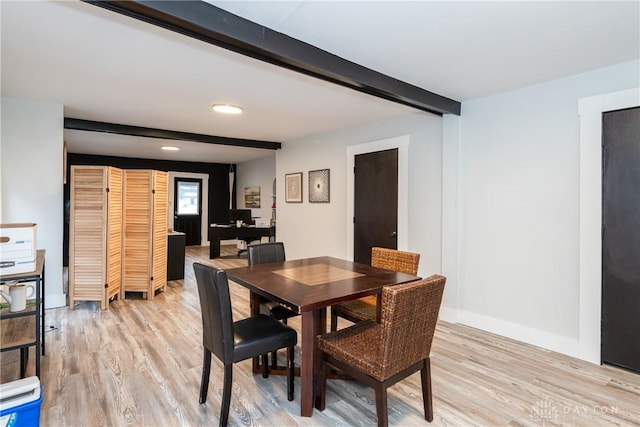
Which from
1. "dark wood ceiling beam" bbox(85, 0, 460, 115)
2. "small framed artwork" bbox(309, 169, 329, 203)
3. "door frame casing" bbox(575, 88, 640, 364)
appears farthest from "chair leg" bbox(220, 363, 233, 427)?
"small framed artwork" bbox(309, 169, 329, 203)

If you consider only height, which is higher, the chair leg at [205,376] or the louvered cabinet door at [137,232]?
the louvered cabinet door at [137,232]

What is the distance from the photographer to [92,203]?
3973mm

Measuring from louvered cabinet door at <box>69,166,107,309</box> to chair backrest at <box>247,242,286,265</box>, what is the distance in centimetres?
205

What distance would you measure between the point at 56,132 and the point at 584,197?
17.1 ft

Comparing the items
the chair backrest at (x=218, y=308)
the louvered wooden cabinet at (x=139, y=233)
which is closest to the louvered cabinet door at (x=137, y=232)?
the louvered wooden cabinet at (x=139, y=233)

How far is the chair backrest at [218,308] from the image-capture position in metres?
1.84

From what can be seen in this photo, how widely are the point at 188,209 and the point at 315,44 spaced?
310 inches

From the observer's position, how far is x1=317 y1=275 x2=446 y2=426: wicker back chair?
1.69 m

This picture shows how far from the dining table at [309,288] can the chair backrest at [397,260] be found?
0.31 m

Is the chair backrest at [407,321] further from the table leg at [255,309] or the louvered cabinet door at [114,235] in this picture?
the louvered cabinet door at [114,235]

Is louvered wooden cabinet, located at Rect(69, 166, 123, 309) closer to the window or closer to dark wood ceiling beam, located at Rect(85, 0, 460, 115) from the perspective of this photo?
dark wood ceiling beam, located at Rect(85, 0, 460, 115)

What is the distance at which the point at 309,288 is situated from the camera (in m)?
2.12

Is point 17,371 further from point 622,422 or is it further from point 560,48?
point 560,48

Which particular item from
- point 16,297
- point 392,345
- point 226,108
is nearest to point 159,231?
point 226,108
